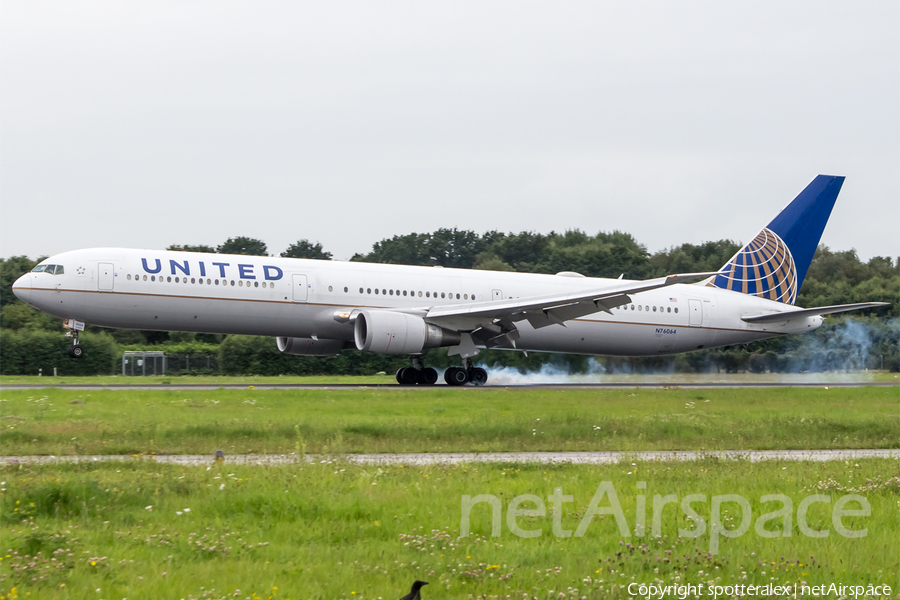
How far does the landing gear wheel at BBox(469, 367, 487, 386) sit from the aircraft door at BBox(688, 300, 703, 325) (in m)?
8.29

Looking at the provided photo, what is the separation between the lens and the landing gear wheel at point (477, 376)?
28.5 m

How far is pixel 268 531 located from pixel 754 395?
728 inches

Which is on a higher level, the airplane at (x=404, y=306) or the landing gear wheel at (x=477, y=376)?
the airplane at (x=404, y=306)

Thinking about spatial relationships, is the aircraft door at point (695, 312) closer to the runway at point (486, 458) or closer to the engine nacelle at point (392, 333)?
the engine nacelle at point (392, 333)

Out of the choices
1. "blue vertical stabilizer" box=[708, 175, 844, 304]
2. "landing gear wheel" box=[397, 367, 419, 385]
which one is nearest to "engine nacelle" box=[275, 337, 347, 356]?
"landing gear wheel" box=[397, 367, 419, 385]

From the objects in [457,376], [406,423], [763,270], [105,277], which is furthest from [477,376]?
[406,423]

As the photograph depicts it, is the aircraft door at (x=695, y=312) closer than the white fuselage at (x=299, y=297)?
No

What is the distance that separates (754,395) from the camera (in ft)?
78.1

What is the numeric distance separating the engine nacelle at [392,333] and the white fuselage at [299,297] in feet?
4.06

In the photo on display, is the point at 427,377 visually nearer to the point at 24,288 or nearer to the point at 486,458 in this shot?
the point at 24,288

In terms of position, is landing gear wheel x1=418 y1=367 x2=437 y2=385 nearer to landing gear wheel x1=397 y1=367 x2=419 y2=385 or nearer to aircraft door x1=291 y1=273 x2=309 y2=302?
landing gear wheel x1=397 y1=367 x2=419 y2=385

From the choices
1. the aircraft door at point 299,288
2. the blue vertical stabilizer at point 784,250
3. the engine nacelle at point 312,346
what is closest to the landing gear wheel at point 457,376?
the engine nacelle at point 312,346

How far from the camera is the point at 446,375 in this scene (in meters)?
28.3

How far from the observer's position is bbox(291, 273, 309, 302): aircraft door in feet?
87.3
